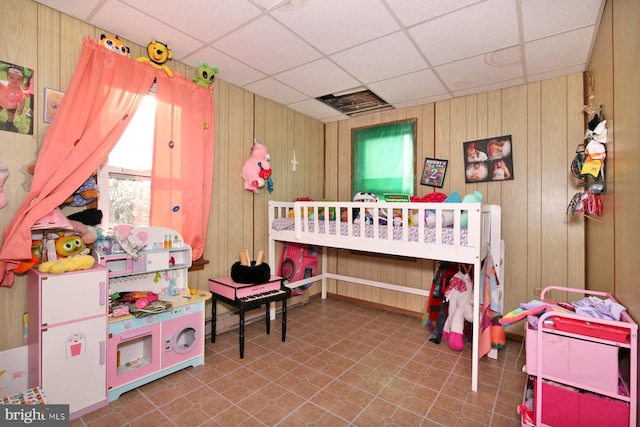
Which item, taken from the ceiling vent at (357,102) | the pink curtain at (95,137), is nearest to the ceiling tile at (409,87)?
the ceiling vent at (357,102)

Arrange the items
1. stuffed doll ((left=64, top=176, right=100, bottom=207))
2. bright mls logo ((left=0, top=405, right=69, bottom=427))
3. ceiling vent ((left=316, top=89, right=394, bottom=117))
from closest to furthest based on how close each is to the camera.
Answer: bright mls logo ((left=0, top=405, right=69, bottom=427)) < stuffed doll ((left=64, top=176, right=100, bottom=207)) < ceiling vent ((left=316, top=89, right=394, bottom=117))

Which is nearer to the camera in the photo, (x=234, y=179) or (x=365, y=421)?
(x=365, y=421)

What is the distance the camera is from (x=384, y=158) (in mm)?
3873

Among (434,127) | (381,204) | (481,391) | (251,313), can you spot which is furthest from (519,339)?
(251,313)

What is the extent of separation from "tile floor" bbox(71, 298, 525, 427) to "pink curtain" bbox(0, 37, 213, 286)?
1061 mm

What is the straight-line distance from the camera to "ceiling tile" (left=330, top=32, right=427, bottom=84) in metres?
2.33

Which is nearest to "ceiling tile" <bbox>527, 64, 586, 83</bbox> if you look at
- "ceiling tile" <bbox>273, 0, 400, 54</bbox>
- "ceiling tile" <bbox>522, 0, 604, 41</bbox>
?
"ceiling tile" <bbox>522, 0, 604, 41</bbox>

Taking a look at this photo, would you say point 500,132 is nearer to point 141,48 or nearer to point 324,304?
point 324,304

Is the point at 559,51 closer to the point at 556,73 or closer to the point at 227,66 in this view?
the point at 556,73

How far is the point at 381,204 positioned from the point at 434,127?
4.90ft

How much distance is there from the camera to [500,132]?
10.2ft

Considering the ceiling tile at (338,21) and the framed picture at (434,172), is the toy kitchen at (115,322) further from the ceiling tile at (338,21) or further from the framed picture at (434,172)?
the framed picture at (434,172)

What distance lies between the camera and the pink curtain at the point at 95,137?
70.5 inches

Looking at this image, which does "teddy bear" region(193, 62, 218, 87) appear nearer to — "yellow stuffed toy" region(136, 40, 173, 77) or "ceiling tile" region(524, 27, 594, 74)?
"yellow stuffed toy" region(136, 40, 173, 77)
